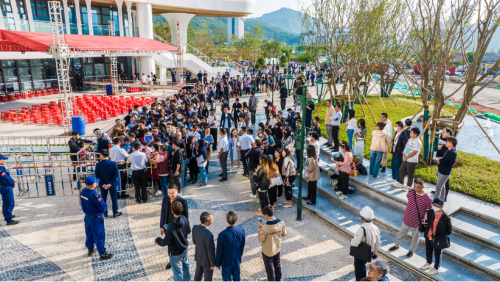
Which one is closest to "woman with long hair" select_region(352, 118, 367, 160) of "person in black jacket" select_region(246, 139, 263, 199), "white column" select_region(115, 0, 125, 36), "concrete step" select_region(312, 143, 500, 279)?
"concrete step" select_region(312, 143, 500, 279)

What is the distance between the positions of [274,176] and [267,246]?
2.59 meters

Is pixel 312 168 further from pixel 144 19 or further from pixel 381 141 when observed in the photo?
pixel 144 19

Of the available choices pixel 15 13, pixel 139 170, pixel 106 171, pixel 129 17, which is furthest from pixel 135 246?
pixel 129 17

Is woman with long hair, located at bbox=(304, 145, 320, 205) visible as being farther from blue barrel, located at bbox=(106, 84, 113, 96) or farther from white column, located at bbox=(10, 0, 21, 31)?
white column, located at bbox=(10, 0, 21, 31)

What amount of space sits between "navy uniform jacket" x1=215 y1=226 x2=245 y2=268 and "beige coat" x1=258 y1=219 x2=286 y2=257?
46cm

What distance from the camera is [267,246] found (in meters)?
5.27

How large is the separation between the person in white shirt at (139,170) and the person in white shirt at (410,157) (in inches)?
259

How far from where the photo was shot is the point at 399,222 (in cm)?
737

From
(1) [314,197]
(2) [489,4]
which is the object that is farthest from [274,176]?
(2) [489,4]

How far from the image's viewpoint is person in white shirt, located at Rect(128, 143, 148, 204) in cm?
834

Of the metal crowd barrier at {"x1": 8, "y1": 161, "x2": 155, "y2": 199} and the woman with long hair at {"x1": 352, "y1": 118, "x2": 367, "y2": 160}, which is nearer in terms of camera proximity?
the metal crowd barrier at {"x1": 8, "y1": 161, "x2": 155, "y2": 199}

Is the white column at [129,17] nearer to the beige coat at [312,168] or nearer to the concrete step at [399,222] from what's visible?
the concrete step at [399,222]

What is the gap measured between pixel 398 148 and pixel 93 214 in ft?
24.1

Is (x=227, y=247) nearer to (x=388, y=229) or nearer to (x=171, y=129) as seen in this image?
(x=388, y=229)
